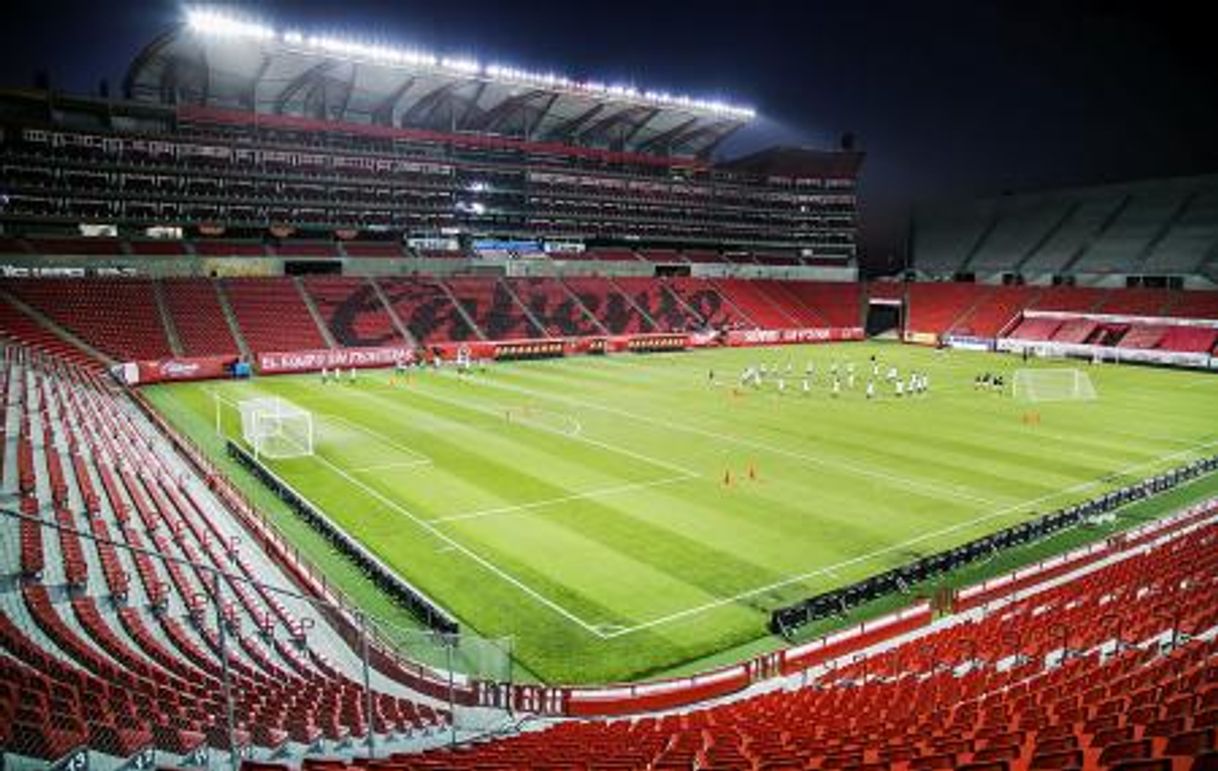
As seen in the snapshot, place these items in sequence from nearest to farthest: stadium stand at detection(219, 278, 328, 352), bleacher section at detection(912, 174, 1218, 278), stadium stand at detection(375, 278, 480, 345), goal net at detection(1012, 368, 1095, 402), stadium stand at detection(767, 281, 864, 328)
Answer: goal net at detection(1012, 368, 1095, 402), stadium stand at detection(219, 278, 328, 352), stadium stand at detection(375, 278, 480, 345), bleacher section at detection(912, 174, 1218, 278), stadium stand at detection(767, 281, 864, 328)

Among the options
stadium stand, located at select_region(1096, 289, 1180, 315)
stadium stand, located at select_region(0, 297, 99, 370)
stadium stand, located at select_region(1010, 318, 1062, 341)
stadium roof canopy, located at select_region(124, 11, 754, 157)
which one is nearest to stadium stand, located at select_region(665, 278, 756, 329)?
stadium roof canopy, located at select_region(124, 11, 754, 157)

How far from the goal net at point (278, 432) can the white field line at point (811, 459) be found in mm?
13625

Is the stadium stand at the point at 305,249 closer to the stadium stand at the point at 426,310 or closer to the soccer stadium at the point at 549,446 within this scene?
the soccer stadium at the point at 549,446

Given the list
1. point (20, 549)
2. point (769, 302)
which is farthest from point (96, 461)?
point (769, 302)

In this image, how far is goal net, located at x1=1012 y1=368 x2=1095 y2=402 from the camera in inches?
1886

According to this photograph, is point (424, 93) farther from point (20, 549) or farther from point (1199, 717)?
point (1199, 717)

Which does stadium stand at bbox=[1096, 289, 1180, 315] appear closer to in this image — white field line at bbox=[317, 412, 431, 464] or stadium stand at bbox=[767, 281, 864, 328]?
stadium stand at bbox=[767, 281, 864, 328]

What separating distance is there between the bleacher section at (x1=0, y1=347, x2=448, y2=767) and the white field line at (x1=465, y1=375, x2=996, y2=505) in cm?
1945

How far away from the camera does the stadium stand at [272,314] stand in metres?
57.0

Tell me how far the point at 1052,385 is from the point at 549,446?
3546 centimetres

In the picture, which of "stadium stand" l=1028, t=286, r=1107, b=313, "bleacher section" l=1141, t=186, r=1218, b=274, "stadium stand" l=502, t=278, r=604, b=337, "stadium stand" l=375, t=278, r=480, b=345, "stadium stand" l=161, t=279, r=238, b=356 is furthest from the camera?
"bleacher section" l=1141, t=186, r=1218, b=274

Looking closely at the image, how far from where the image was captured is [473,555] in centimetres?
2227

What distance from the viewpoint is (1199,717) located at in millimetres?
5328

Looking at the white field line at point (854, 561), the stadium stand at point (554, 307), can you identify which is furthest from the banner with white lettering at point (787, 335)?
the white field line at point (854, 561)
